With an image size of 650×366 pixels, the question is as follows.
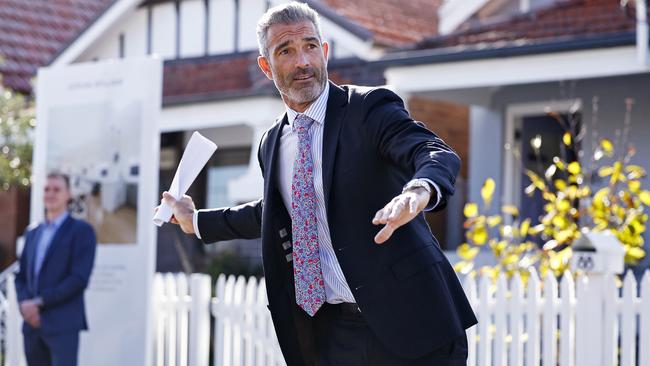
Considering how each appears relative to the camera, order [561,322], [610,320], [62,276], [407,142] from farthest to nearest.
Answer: [62,276], [561,322], [610,320], [407,142]

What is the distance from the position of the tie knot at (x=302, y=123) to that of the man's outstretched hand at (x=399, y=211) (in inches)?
31.3

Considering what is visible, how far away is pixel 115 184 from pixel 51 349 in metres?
1.25

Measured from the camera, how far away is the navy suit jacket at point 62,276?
788 cm

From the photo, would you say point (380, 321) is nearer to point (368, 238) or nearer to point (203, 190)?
point (368, 238)

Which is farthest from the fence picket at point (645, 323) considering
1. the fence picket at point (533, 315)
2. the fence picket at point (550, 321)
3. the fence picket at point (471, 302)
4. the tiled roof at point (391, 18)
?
the tiled roof at point (391, 18)

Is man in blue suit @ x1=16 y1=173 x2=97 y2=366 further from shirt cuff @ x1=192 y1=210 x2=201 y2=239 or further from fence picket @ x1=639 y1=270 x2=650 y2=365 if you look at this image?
shirt cuff @ x1=192 y1=210 x2=201 y2=239

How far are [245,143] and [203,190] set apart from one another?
4.34 feet

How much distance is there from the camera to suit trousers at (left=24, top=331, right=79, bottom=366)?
791 cm

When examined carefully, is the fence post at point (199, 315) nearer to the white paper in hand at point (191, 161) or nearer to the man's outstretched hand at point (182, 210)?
the man's outstretched hand at point (182, 210)

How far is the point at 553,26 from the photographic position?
1189cm

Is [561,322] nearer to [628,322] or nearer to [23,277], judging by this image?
[628,322]

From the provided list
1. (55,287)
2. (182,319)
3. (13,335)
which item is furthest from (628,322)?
(13,335)

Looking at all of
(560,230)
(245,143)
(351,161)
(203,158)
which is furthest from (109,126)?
(245,143)

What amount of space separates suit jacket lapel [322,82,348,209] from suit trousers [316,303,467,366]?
1.24 ft
